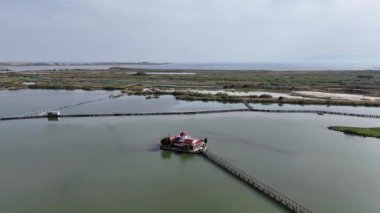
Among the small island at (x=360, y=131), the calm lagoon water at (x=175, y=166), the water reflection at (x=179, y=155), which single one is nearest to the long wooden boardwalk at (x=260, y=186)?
the calm lagoon water at (x=175, y=166)

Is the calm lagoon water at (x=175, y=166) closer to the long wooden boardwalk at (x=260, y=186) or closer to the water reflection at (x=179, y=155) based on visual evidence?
the water reflection at (x=179, y=155)

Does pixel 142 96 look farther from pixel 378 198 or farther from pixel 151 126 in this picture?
pixel 378 198

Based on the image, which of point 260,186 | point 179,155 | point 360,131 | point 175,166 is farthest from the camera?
point 360,131

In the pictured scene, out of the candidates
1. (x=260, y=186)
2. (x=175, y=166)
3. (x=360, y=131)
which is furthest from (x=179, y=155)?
(x=360, y=131)

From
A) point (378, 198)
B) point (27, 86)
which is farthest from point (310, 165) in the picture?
point (27, 86)

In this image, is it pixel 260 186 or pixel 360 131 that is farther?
pixel 360 131

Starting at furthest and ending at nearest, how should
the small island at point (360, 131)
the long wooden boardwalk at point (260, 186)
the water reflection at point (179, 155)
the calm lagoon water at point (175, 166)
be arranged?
the small island at point (360, 131)
the water reflection at point (179, 155)
the calm lagoon water at point (175, 166)
the long wooden boardwalk at point (260, 186)

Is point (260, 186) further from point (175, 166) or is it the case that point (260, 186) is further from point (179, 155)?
point (179, 155)

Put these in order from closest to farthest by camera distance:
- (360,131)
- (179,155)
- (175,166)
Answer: (175,166) → (179,155) → (360,131)
